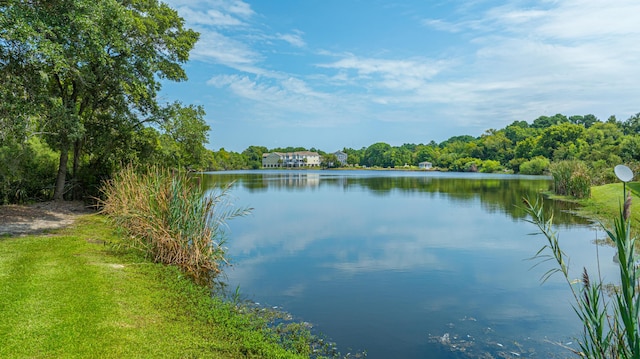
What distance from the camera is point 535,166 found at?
7200 cm

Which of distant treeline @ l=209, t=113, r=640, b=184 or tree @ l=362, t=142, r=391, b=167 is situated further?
tree @ l=362, t=142, r=391, b=167

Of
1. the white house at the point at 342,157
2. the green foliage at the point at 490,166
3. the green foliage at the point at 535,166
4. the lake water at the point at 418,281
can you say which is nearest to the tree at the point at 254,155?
the white house at the point at 342,157

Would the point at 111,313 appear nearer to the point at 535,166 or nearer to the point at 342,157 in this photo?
the point at 535,166

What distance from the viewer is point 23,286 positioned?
6355 mm

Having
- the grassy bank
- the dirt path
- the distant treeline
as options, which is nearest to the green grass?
the dirt path

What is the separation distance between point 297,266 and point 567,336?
6115 millimetres

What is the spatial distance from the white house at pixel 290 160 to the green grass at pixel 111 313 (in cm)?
12794

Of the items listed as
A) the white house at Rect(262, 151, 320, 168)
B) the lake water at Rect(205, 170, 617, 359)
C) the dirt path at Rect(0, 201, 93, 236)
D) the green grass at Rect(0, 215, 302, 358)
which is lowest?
the lake water at Rect(205, 170, 617, 359)

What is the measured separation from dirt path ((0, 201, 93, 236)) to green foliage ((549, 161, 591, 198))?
26.2 m

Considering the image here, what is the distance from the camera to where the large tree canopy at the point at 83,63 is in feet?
30.6

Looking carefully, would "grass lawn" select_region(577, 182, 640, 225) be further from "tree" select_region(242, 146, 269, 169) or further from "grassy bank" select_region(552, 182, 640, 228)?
"tree" select_region(242, 146, 269, 169)

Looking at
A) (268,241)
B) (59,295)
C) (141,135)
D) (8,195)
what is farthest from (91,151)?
(59,295)

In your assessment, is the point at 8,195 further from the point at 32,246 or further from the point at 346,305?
the point at 346,305

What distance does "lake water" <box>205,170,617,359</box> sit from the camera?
628 centimetres
